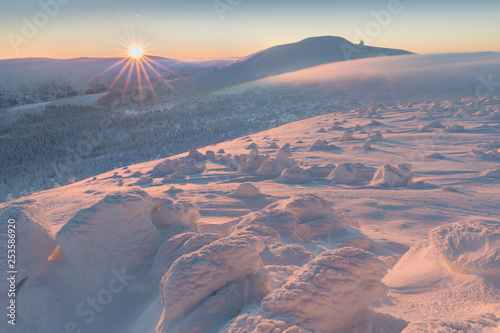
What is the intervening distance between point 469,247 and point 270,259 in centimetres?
132

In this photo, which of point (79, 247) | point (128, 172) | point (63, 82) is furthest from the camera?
point (63, 82)

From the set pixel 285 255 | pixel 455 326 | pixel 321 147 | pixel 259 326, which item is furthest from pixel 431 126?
pixel 259 326

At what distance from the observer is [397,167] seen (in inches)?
204

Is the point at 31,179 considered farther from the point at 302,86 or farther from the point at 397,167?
the point at 302,86

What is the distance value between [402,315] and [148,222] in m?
1.98

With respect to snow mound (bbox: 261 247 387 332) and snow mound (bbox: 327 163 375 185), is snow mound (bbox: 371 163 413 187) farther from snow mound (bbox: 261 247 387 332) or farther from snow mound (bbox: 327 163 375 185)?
snow mound (bbox: 261 247 387 332)

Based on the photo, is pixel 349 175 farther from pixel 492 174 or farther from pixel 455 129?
pixel 455 129

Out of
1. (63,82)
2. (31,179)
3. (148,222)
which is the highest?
(63,82)

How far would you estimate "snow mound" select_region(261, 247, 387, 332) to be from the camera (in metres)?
1.64

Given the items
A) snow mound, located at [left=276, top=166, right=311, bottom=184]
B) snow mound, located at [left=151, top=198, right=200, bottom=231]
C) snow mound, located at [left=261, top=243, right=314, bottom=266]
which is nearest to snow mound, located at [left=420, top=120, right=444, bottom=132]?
snow mound, located at [left=276, top=166, right=311, bottom=184]

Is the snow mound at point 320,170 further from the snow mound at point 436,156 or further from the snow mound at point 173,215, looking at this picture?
the snow mound at point 173,215

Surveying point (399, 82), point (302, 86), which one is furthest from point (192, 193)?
point (399, 82)

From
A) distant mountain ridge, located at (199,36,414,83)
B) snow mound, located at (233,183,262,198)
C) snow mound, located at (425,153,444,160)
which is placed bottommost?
snow mound, located at (425,153,444,160)

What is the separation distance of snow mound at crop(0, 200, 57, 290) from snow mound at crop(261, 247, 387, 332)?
5.91ft
